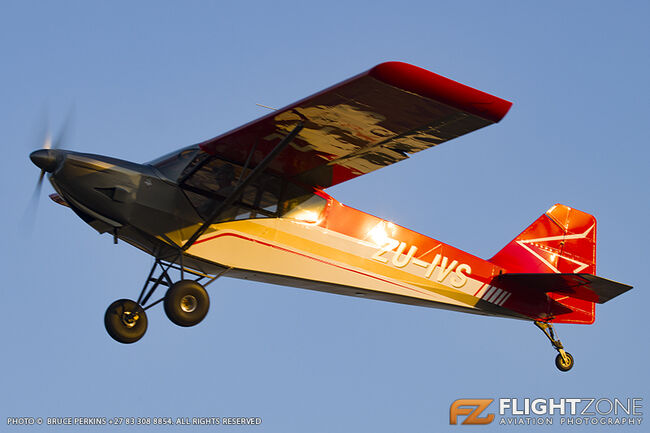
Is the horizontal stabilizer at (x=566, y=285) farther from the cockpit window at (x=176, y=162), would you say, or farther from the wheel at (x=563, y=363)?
the cockpit window at (x=176, y=162)

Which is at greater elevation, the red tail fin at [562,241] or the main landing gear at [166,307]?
the red tail fin at [562,241]

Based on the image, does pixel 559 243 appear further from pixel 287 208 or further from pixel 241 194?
pixel 241 194

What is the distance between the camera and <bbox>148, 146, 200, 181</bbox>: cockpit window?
33.6 ft

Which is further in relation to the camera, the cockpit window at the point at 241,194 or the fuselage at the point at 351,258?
the fuselage at the point at 351,258

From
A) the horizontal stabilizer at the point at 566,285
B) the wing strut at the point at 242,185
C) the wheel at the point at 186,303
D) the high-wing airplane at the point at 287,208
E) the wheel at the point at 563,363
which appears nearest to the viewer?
the high-wing airplane at the point at 287,208

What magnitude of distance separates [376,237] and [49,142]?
4285 millimetres

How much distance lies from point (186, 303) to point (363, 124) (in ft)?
9.70

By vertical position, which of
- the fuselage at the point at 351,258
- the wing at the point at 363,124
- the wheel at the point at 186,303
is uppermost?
the wing at the point at 363,124

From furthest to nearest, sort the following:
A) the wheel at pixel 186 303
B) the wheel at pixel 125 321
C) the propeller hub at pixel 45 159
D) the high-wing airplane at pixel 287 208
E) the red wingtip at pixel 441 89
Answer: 1. the wheel at pixel 125 321
2. the wheel at pixel 186 303
3. the propeller hub at pixel 45 159
4. the high-wing airplane at pixel 287 208
5. the red wingtip at pixel 441 89

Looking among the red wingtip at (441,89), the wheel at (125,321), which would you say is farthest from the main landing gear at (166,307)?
the red wingtip at (441,89)

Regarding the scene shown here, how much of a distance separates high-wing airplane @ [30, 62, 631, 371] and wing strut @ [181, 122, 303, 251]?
0.6 inches

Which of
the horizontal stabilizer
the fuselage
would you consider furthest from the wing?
the horizontal stabilizer

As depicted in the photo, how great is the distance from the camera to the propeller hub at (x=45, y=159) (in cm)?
964

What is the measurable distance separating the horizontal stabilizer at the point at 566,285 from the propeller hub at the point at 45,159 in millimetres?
6428
